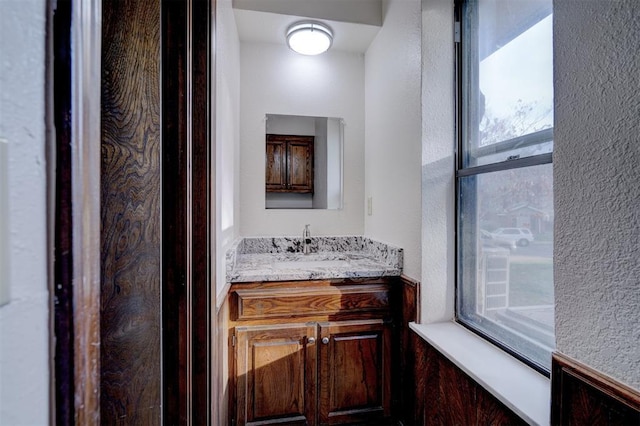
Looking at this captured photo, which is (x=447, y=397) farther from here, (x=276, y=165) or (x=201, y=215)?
(x=276, y=165)

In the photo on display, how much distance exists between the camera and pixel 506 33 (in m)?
1.27

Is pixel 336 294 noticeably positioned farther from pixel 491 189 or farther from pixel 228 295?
pixel 491 189

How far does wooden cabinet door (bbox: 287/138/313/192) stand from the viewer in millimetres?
2293

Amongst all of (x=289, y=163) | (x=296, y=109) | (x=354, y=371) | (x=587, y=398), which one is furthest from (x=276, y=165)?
(x=587, y=398)

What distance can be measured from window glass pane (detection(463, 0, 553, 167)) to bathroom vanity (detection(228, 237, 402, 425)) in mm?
718

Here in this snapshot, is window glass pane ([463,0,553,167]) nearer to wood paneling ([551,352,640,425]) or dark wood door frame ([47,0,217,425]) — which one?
wood paneling ([551,352,640,425])

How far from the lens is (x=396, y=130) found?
180 cm

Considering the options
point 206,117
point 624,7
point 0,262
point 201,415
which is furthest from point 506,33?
point 201,415

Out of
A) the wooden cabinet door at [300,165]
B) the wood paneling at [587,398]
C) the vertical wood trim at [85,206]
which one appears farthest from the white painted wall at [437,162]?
the vertical wood trim at [85,206]

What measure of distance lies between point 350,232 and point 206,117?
4.97 ft

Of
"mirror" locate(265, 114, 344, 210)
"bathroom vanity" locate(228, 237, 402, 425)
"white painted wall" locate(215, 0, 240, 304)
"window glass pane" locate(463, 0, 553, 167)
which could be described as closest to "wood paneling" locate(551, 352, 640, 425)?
"window glass pane" locate(463, 0, 553, 167)

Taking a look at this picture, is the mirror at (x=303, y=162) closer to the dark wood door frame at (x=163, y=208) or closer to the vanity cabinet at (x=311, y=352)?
the vanity cabinet at (x=311, y=352)

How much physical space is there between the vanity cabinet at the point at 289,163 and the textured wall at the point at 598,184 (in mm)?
1612

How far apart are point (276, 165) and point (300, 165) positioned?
0.17 m
